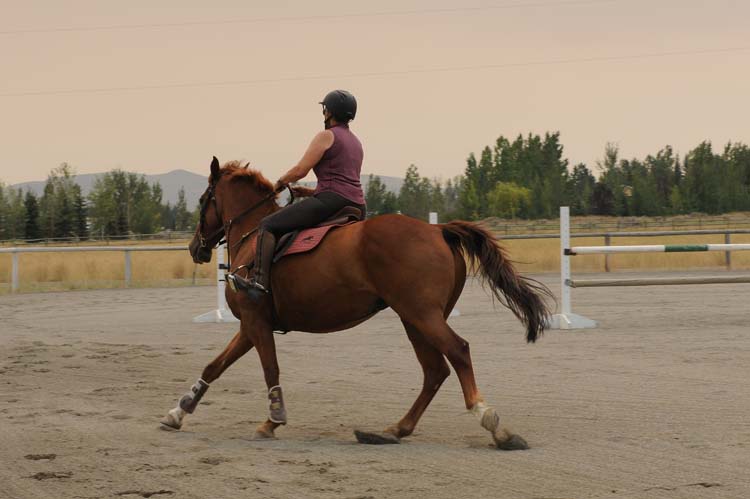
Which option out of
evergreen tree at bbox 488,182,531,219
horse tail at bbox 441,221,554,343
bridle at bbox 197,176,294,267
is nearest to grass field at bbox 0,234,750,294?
bridle at bbox 197,176,294,267

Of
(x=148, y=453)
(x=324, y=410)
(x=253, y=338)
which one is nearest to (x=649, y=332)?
(x=324, y=410)

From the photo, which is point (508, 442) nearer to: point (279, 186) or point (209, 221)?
point (279, 186)

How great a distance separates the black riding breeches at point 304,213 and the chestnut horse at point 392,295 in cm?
25

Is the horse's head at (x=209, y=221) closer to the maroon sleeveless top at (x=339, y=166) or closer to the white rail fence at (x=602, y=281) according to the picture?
the maroon sleeveless top at (x=339, y=166)

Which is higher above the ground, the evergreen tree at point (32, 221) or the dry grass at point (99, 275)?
the evergreen tree at point (32, 221)

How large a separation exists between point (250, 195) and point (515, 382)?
3274mm

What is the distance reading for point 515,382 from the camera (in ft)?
31.0

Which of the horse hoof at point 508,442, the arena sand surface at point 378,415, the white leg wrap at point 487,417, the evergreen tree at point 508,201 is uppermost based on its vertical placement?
the evergreen tree at point 508,201

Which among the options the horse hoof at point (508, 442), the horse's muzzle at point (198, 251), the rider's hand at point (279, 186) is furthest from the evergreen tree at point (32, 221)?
the horse hoof at point (508, 442)

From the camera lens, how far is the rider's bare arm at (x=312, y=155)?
7219 millimetres

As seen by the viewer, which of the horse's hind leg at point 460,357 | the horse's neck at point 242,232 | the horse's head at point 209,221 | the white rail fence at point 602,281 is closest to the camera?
the horse's hind leg at point 460,357

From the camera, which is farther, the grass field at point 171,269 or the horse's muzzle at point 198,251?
the grass field at point 171,269

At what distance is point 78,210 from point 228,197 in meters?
87.2

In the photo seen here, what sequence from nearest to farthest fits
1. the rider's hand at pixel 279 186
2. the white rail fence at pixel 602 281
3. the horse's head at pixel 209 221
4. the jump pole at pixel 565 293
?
1. the rider's hand at pixel 279 186
2. the horse's head at pixel 209 221
3. the white rail fence at pixel 602 281
4. the jump pole at pixel 565 293
